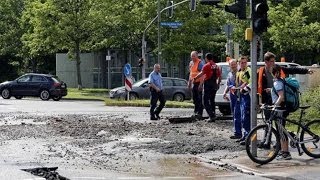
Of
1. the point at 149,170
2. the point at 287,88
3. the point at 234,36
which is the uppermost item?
the point at 234,36

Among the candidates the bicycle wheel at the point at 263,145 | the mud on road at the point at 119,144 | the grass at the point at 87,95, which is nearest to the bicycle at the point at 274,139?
the bicycle wheel at the point at 263,145

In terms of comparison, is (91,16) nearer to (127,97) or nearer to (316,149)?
(127,97)

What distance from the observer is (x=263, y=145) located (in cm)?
1138

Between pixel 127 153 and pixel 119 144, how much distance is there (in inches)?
46.8

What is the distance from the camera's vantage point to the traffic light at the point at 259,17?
1073 centimetres

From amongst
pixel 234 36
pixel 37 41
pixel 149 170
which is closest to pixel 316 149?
pixel 149 170

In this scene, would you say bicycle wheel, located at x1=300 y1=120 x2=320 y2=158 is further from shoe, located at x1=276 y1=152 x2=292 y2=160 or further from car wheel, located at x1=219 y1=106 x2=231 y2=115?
car wheel, located at x1=219 y1=106 x2=231 y2=115

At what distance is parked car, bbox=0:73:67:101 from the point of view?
118 feet

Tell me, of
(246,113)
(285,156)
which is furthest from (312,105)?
(285,156)

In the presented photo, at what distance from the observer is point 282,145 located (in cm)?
1097

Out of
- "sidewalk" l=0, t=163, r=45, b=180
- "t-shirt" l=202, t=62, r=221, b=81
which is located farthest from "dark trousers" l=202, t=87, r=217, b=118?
"sidewalk" l=0, t=163, r=45, b=180

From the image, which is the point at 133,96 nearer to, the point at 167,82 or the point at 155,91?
the point at 167,82

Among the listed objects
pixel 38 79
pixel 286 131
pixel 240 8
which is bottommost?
pixel 286 131

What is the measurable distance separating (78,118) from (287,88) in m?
10.1
